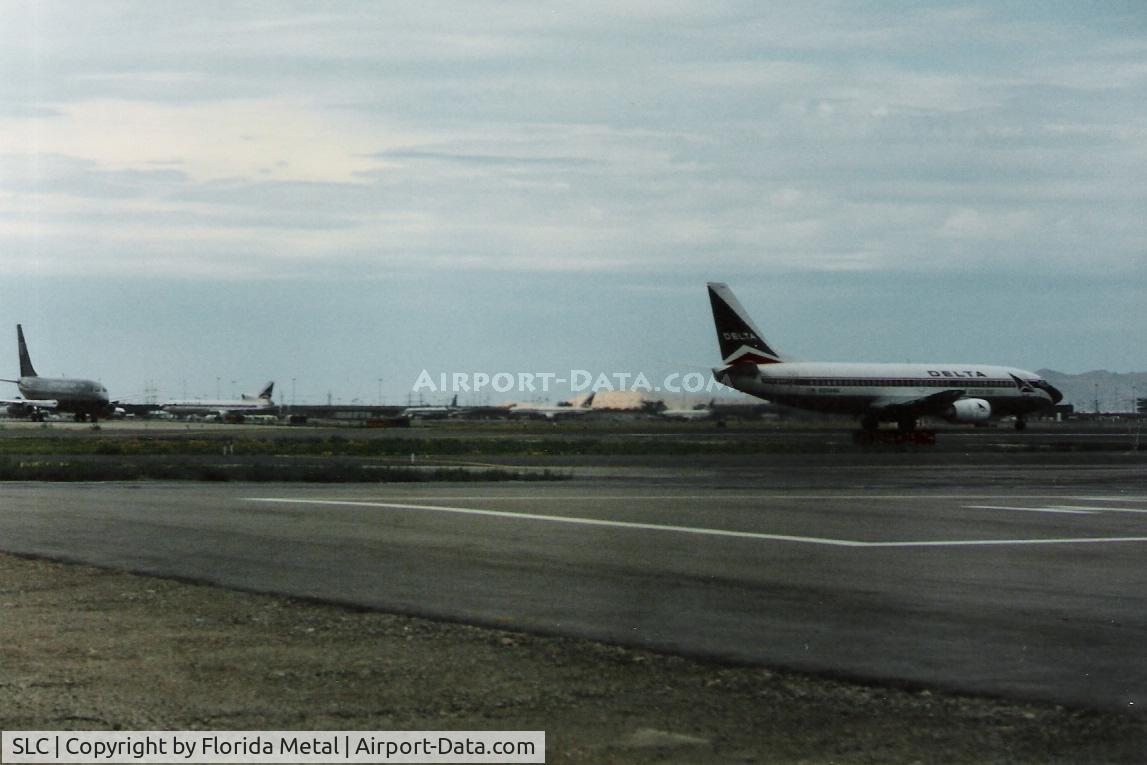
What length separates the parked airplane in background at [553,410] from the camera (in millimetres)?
84988

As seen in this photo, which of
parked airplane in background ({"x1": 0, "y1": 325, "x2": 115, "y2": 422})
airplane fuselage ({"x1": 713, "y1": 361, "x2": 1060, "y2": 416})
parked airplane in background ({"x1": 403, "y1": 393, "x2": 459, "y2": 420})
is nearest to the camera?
airplane fuselage ({"x1": 713, "y1": 361, "x2": 1060, "y2": 416})

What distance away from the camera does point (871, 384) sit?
6119 centimetres

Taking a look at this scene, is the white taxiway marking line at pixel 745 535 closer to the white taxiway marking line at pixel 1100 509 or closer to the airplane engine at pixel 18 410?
the white taxiway marking line at pixel 1100 509

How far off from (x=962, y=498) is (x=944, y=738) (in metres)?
17.3

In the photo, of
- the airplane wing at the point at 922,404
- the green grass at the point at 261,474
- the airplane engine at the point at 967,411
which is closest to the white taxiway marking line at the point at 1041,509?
the green grass at the point at 261,474

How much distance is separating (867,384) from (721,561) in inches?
1911

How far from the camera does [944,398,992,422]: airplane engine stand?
6312 centimetres

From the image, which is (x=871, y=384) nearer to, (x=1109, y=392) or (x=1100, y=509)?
(x=1109, y=392)

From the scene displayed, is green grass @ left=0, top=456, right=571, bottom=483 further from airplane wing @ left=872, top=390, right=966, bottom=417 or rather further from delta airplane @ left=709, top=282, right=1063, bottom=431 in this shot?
airplane wing @ left=872, top=390, right=966, bottom=417

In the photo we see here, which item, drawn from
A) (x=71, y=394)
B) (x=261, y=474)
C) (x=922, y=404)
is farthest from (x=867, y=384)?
(x=71, y=394)

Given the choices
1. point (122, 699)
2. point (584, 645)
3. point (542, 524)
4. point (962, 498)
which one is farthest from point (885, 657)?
point (962, 498)

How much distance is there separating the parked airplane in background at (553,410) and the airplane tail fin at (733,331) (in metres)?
14.0

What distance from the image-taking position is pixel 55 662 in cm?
871

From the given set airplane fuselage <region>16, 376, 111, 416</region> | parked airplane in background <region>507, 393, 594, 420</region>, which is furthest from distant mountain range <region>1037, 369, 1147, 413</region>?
airplane fuselage <region>16, 376, 111, 416</region>
